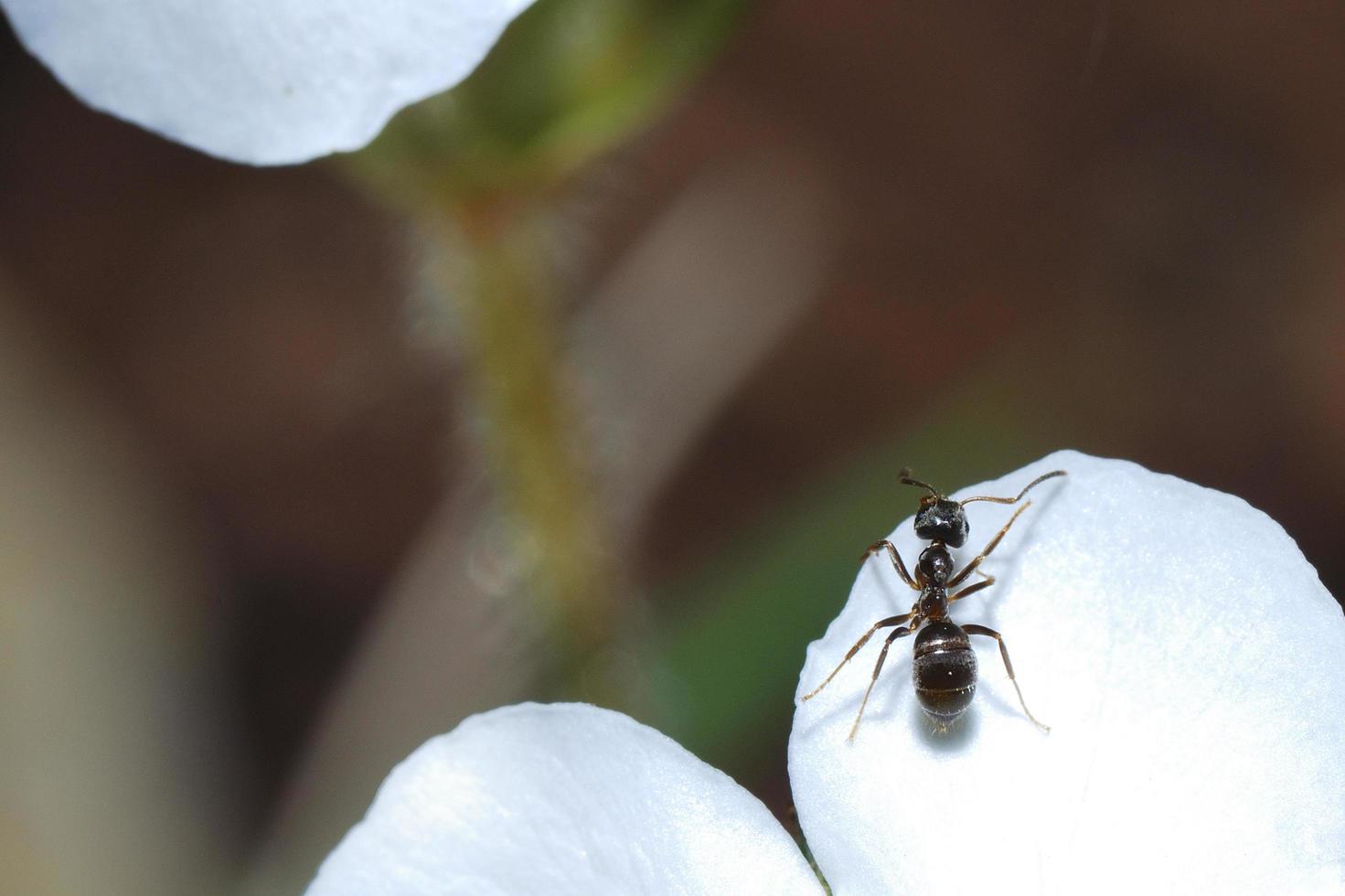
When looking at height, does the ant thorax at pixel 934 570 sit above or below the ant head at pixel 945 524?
below

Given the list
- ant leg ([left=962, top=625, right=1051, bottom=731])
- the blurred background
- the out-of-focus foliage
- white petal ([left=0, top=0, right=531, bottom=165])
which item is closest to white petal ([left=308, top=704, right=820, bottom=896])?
ant leg ([left=962, top=625, right=1051, bottom=731])

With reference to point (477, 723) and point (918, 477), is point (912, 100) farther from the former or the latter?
point (477, 723)

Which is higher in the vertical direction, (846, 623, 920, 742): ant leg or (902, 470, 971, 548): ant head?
(902, 470, 971, 548): ant head

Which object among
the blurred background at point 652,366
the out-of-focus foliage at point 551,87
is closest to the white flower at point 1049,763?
the out-of-focus foliage at point 551,87

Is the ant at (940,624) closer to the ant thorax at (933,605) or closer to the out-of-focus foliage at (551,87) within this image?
the ant thorax at (933,605)

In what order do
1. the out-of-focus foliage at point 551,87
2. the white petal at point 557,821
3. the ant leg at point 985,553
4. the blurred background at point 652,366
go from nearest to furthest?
the white petal at point 557,821, the ant leg at point 985,553, the out-of-focus foliage at point 551,87, the blurred background at point 652,366

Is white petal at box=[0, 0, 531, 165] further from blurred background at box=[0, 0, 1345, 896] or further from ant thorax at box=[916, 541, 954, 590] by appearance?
blurred background at box=[0, 0, 1345, 896]

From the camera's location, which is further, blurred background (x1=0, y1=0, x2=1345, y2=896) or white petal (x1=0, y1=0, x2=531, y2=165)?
blurred background (x1=0, y1=0, x2=1345, y2=896)

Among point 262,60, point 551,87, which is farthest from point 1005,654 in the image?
point 551,87
